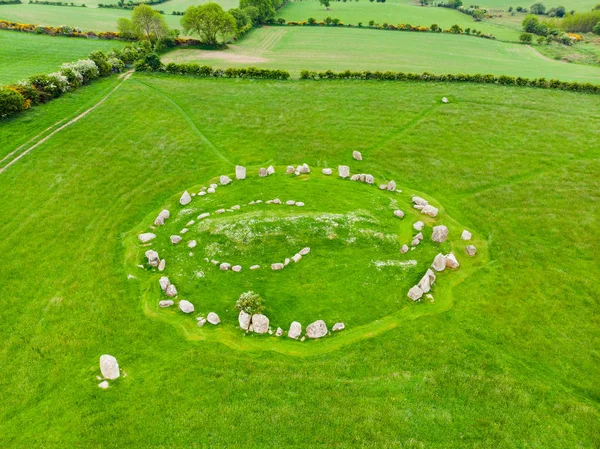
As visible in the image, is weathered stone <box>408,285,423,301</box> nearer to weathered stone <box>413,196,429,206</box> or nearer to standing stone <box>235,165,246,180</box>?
weathered stone <box>413,196,429,206</box>

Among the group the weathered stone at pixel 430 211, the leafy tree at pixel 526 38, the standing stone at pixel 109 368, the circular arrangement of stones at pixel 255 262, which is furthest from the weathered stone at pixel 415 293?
the leafy tree at pixel 526 38

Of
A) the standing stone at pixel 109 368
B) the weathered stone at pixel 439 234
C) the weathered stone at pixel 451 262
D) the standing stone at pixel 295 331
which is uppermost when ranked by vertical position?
the weathered stone at pixel 439 234

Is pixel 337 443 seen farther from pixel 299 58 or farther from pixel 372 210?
pixel 299 58

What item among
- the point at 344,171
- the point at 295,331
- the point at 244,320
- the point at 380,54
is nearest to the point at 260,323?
the point at 244,320

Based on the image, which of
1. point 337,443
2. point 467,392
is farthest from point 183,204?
point 467,392

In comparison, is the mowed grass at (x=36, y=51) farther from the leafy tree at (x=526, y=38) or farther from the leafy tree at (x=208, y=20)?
the leafy tree at (x=526, y=38)

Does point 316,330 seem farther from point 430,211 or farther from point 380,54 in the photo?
point 380,54
